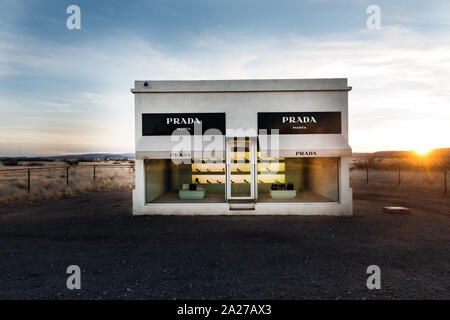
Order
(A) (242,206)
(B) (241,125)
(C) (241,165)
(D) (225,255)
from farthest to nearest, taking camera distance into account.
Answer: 1. (C) (241,165)
2. (B) (241,125)
3. (A) (242,206)
4. (D) (225,255)

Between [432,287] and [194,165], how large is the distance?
11.2 meters

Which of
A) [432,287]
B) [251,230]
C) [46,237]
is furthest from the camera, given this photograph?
[251,230]

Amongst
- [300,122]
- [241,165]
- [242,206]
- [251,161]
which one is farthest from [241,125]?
[242,206]

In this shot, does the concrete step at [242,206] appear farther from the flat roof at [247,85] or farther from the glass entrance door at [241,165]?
the flat roof at [247,85]

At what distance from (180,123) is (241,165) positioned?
3.95 m

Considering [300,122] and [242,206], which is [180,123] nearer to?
[242,206]

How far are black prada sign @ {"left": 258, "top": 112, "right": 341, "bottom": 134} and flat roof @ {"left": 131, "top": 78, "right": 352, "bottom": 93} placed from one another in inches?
40.5

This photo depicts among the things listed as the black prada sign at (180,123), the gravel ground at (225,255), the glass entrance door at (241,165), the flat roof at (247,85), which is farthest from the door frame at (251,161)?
the flat roof at (247,85)

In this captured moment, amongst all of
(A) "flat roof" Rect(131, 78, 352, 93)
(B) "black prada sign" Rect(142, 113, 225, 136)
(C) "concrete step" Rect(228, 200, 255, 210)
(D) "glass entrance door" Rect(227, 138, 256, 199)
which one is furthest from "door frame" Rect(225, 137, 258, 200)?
(A) "flat roof" Rect(131, 78, 352, 93)

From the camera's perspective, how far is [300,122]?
1015 centimetres

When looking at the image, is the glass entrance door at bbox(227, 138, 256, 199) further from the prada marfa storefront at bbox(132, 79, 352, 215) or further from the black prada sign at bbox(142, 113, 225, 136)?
the black prada sign at bbox(142, 113, 225, 136)

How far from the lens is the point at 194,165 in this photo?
14.0 metres
